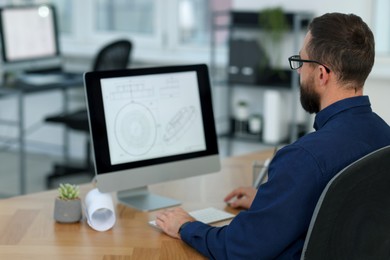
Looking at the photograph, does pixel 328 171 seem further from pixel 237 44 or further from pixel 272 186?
pixel 237 44

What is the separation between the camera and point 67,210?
2.16 metres

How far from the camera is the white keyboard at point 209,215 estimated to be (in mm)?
2215

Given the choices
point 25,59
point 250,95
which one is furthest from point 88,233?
point 25,59

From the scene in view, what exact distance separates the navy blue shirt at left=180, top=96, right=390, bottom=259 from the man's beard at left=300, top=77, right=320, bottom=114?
3cm

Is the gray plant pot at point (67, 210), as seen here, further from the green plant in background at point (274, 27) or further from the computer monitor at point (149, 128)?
the green plant in background at point (274, 27)

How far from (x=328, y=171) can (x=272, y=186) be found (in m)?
0.13

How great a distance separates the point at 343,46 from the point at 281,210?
1.35 feet

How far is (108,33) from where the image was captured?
19.3 feet

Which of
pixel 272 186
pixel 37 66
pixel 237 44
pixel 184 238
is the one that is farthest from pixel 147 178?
pixel 37 66

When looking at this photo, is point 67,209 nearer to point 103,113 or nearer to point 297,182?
point 103,113

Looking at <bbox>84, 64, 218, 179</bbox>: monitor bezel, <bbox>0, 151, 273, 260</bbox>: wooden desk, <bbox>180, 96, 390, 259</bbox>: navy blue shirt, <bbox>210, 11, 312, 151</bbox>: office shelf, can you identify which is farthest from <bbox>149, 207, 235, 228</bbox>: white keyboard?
<bbox>210, 11, 312, 151</bbox>: office shelf

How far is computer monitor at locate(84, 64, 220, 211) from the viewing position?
2246mm

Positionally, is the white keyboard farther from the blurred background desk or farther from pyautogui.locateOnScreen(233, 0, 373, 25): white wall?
the blurred background desk

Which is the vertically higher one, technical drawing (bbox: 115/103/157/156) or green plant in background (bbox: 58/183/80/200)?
technical drawing (bbox: 115/103/157/156)
